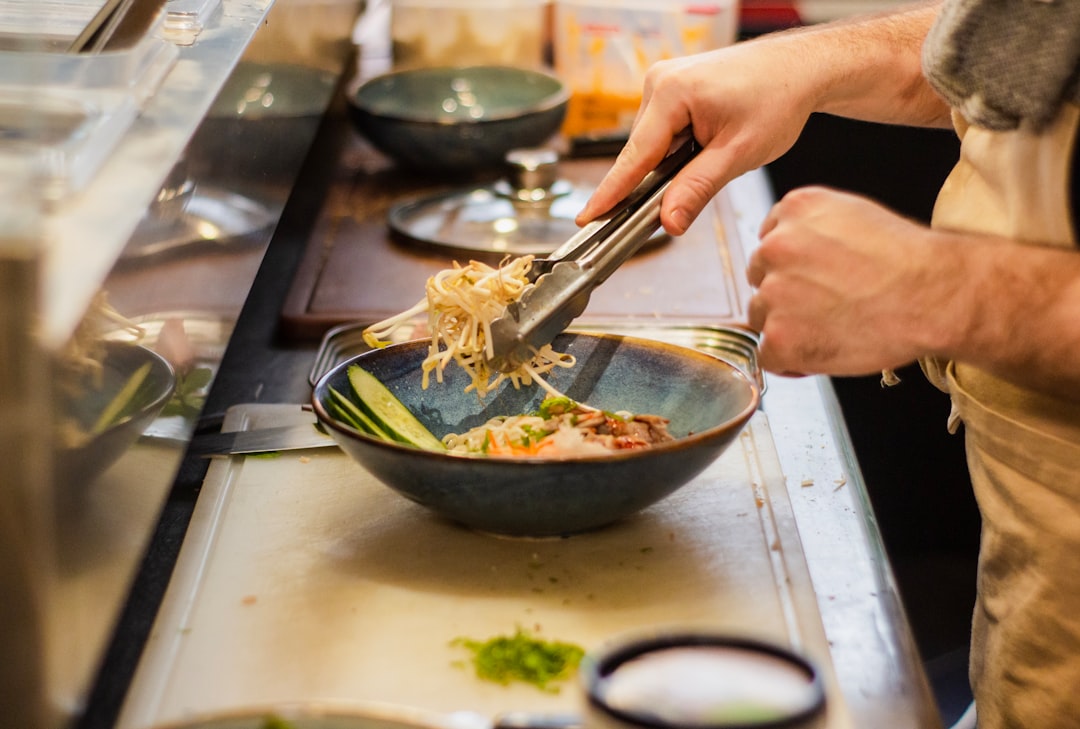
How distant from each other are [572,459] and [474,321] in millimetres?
322

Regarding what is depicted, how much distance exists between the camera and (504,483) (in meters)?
1.11

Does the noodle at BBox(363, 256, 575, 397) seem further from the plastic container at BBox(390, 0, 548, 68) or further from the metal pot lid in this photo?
the plastic container at BBox(390, 0, 548, 68)

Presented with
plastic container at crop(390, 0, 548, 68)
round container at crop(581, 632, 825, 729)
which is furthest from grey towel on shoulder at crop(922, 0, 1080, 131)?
plastic container at crop(390, 0, 548, 68)

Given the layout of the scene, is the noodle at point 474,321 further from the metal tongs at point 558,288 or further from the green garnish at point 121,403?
the green garnish at point 121,403

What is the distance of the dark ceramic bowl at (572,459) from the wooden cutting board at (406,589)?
0.19ft

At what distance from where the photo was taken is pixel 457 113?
2773 millimetres

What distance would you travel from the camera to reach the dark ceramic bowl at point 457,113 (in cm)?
242

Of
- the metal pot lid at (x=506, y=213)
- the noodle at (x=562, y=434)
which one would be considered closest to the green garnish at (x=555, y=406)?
the noodle at (x=562, y=434)

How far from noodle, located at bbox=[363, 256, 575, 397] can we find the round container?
60 centimetres

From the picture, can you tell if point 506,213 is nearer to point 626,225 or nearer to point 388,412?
point 626,225

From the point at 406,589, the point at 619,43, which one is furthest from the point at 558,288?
the point at 619,43

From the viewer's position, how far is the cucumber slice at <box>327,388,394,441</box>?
1.27 meters

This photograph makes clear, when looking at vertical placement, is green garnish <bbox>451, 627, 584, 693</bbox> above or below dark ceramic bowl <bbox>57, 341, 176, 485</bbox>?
below

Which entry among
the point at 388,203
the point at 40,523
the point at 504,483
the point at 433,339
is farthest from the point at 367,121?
the point at 40,523
